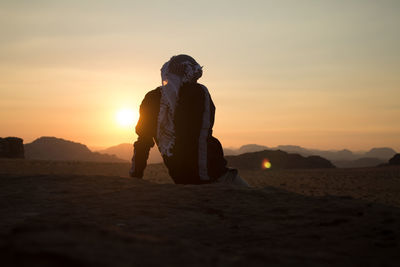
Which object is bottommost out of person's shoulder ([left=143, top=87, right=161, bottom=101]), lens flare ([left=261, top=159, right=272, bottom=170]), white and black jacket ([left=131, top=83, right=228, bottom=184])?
lens flare ([left=261, top=159, right=272, bottom=170])

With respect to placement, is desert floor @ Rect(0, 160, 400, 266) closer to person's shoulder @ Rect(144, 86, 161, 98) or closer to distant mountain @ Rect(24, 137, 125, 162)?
person's shoulder @ Rect(144, 86, 161, 98)

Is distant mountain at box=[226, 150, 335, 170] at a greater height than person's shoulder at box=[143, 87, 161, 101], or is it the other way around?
person's shoulder at box=[143, 87, 161, 101]

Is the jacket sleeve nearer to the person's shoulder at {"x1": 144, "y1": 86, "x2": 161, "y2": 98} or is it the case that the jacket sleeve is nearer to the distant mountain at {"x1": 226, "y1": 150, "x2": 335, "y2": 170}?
the person's shoulder at {"x1": 144, "y1": 86, "x2": 161, "y2": 98}

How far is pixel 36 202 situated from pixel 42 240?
1.85 m

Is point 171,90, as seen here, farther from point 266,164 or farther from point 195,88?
point 266,164

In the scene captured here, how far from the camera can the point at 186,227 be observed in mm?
2275

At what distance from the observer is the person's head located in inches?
173

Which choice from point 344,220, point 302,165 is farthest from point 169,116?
point 302,165

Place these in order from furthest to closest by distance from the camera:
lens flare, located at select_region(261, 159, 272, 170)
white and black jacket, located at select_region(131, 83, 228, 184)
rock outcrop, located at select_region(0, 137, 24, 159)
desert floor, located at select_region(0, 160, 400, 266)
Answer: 1. lens flare, located at select_region(261, 159, 272, 170)
2. rock outcrop, located at select_region(0, 137, 24, 159)
3. white and black jacket, located at select_region(131, 83, 228, 184)
4. desert floor, located at select_region(0, 160, 400, 266)

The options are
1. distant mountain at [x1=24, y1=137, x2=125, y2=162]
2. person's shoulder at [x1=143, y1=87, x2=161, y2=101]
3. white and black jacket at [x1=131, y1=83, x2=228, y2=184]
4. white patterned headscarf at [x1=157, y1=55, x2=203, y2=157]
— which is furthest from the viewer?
distant mountain at [x1=24, y1=137, x2=125, y2=162]

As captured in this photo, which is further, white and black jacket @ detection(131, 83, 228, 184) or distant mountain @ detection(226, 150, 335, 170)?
distant mountain @ detection(226, 150, 335, 170)

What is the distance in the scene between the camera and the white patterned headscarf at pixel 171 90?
14.3ft

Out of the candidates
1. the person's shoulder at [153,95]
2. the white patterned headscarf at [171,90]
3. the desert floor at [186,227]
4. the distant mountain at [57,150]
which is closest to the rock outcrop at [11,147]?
the desert floor at [186,227]

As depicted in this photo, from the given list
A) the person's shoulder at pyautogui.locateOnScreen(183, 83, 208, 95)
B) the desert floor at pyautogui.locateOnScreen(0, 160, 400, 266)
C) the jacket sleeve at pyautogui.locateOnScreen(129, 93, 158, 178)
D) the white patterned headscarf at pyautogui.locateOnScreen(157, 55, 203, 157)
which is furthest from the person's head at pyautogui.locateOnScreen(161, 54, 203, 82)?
the desert floor at pyautogui.locateOnScreen(0, 160, 400, 266)
